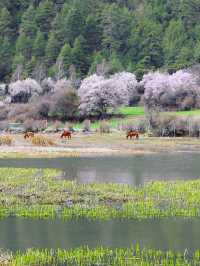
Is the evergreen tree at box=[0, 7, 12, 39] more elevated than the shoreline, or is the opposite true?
the evergreen tree at box=[0, 7, 12, 39]

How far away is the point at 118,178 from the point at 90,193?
272 inches

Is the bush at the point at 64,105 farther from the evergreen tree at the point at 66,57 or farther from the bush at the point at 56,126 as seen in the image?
the evergreen tree at the point at 66,57

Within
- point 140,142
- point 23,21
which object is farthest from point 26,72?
point 140,142

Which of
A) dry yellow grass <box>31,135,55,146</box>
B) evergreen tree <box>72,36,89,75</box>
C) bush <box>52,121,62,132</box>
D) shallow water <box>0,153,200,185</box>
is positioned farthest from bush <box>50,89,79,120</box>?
shallow water <box>0,153,200,185</box>

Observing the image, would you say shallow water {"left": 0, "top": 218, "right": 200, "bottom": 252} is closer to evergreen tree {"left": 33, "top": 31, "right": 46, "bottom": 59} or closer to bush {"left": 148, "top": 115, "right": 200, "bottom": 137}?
bush {"left": 148, "top": 115, "right": 200, "bottom": 137}

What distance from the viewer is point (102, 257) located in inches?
788

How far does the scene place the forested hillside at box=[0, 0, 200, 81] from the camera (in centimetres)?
12369

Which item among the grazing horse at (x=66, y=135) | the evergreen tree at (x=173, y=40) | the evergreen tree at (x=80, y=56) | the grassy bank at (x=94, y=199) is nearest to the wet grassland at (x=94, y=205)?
the grassy bank at (x=94, y=199)

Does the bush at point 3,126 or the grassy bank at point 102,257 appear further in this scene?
the bush at point 3,126

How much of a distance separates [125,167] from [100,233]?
68.4 ft

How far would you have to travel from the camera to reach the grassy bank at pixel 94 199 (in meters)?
26.2

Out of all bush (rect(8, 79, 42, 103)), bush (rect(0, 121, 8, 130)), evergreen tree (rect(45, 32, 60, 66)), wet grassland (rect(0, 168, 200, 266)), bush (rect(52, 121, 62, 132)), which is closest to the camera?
wet grassland (rect(0, 168, 200, 266))

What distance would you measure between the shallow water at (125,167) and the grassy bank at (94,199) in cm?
288

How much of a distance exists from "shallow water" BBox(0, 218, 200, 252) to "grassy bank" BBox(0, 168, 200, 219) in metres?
1.14
